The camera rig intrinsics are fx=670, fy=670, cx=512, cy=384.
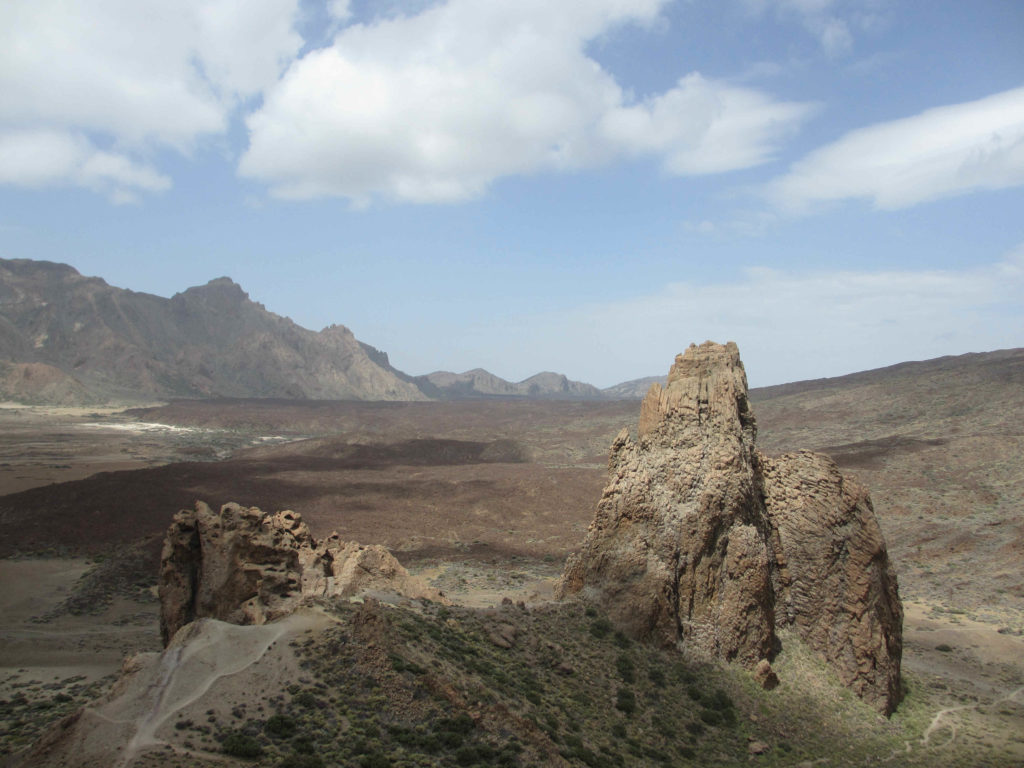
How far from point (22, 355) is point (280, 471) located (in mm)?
130771

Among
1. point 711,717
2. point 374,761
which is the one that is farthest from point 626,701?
point 374,761

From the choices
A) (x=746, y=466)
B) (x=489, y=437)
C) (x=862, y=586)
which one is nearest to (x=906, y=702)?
(x=862, y=586)

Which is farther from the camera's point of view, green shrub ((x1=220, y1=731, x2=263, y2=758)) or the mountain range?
the mountain range

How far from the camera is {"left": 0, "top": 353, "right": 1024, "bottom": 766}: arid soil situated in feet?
66.9

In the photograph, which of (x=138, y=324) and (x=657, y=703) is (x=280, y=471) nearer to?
(x=657, y=703)

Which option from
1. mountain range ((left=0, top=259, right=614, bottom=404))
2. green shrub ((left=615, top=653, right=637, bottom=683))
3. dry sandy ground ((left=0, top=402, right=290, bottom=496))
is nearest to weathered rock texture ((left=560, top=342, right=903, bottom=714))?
green shrub ((left=615, top=653, right=637, bottom=683))

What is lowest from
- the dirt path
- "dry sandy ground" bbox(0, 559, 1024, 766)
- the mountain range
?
"dry sandy ground" bbox(0, 559, 1024, 766)

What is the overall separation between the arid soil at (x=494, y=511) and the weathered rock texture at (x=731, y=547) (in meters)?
3.00

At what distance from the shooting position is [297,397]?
644ft

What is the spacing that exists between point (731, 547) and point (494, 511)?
116ft

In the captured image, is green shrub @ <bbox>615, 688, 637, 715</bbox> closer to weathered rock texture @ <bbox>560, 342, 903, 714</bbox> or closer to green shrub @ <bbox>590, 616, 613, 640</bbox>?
green shrub @ <bbox>590, 616, 613, 640</bbox>

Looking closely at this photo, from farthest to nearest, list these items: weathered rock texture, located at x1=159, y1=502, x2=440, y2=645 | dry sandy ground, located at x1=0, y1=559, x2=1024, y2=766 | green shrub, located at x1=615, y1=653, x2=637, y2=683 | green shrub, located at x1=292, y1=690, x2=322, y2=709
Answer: weathered rock texture, located at x1=159, y1=502, x2=440, y2=645 → green shrub, located at x1=615, y1=653, x2=637, y2=683 → green shrub, located at x1=292, y1=690, x2=322, y2=709 → dry sandy ground, located at x1=0, y1=559, x2=1024, y2=766

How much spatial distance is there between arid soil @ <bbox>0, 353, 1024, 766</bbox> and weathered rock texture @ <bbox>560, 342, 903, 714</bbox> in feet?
9.83

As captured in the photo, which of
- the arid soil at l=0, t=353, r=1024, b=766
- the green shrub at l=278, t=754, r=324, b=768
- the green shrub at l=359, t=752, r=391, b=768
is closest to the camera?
the green shrub at l=278, t=754, r=324, b=768
